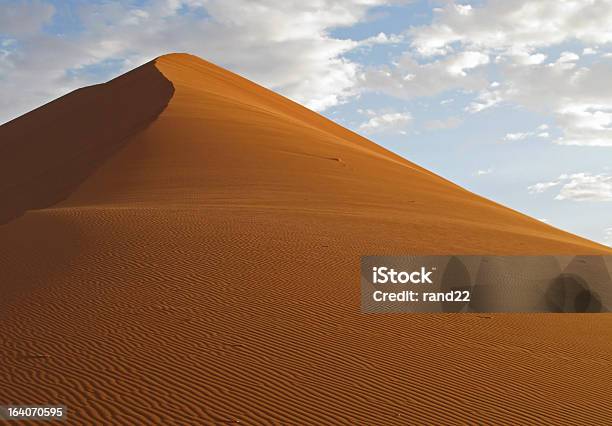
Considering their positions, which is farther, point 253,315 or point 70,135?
point 70,135

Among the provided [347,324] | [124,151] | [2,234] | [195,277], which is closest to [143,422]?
[347,324]

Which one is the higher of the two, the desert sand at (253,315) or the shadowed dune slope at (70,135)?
the shadowed dune slope at (70,135)

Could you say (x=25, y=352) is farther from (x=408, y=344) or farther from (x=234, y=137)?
(x=234, y=137)

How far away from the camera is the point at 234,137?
31734 millimetres

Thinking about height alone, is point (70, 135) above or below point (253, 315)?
above

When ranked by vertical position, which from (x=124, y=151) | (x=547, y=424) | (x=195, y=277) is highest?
(x=124, y=151)

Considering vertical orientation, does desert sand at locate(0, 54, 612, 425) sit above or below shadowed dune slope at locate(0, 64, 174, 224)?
below

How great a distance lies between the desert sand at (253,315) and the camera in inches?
351

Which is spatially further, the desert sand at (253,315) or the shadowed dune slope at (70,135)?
the shadowed dune slope at (70,135)

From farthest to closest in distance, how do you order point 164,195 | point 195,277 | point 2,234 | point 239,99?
point 239,99
point 164,195
point 2,234
point 195,277

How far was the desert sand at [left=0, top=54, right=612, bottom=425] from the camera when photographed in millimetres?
8906

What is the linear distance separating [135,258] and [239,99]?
2849cm

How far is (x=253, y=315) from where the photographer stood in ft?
40.3

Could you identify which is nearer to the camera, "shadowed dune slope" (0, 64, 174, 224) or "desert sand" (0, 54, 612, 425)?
"desert sand" (0, 54, 612, 425)
